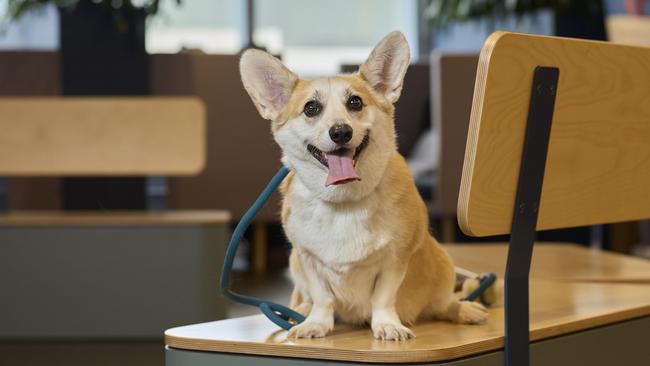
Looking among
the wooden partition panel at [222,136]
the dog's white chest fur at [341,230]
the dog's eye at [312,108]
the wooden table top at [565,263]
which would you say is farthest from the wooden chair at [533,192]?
the wooden partition panel at [222,136]

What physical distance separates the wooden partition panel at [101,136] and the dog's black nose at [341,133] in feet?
6.98

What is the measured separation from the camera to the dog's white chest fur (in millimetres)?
1309

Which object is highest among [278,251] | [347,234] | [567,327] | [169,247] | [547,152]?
[547,152]

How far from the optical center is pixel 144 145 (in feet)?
11.0

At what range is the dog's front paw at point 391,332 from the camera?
1292 millimetres

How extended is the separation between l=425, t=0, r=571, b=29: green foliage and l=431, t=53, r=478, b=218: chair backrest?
0.73 metres

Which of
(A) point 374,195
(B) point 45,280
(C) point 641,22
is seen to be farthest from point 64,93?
(A) point 374,195

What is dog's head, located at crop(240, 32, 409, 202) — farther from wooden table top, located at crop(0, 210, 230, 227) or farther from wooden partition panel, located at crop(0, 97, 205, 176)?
wooden partition panel, located at crop(0, 97, 205, 176)

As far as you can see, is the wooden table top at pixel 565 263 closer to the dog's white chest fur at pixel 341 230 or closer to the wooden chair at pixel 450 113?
the dog's white chest fur at pixel 341 230

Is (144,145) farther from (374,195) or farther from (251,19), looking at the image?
(251,19)

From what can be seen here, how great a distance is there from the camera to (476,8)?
5.33m

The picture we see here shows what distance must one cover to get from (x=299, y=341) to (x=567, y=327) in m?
0.40

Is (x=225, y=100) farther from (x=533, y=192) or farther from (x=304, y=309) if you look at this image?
(x=533, y=192)

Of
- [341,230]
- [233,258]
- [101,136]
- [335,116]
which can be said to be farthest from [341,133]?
[101,136]
